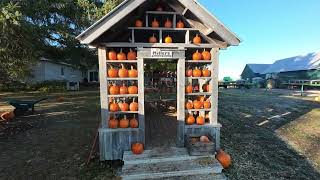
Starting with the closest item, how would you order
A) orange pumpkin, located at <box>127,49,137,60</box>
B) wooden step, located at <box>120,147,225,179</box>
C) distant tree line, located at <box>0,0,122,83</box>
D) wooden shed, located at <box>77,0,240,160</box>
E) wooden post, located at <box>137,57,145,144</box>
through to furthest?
wooden step, located at <box>120,147,225,179</box>
wooden shed, located at <box>77,0,240,160</box>
wooden post, located at <box>137,57,145,144</box>
orange pumpkin, located at <box>127,49,137,60</box>
distant tree line, located at <box>0,0,122,83</box>

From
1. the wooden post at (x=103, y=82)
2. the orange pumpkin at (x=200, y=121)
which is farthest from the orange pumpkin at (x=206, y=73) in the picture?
the wooden post at (x=103, y=82)

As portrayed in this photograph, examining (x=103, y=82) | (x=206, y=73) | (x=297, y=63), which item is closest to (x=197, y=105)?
(x=206, y=73)

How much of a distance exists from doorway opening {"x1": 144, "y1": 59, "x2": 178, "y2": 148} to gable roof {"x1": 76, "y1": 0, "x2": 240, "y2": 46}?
11.4 ft

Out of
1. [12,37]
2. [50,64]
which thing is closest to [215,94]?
[12,37]

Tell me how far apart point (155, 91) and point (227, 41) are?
24.8 feet

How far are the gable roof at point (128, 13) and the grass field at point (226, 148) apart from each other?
11.6 feet

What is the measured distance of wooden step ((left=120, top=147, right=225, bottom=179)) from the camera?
5.67 metres

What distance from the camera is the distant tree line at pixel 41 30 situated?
9.68 m

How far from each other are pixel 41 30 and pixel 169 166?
11.4 m

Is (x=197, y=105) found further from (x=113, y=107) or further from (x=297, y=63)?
(x=297, y=63)

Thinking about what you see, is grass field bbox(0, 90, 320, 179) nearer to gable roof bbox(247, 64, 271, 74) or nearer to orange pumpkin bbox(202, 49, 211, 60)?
orange pumpkin bbox(202, 49, 211, 60)

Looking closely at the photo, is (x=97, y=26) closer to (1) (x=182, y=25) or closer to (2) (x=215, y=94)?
(1) (x=182, y=25)

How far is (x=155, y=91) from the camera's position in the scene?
44.8 feet

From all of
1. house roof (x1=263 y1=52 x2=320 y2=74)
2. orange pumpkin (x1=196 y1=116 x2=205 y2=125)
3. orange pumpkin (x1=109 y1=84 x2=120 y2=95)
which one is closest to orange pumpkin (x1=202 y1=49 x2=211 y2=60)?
orange pumpkin (x1=196 y1=116 x2=205 y2=125)
